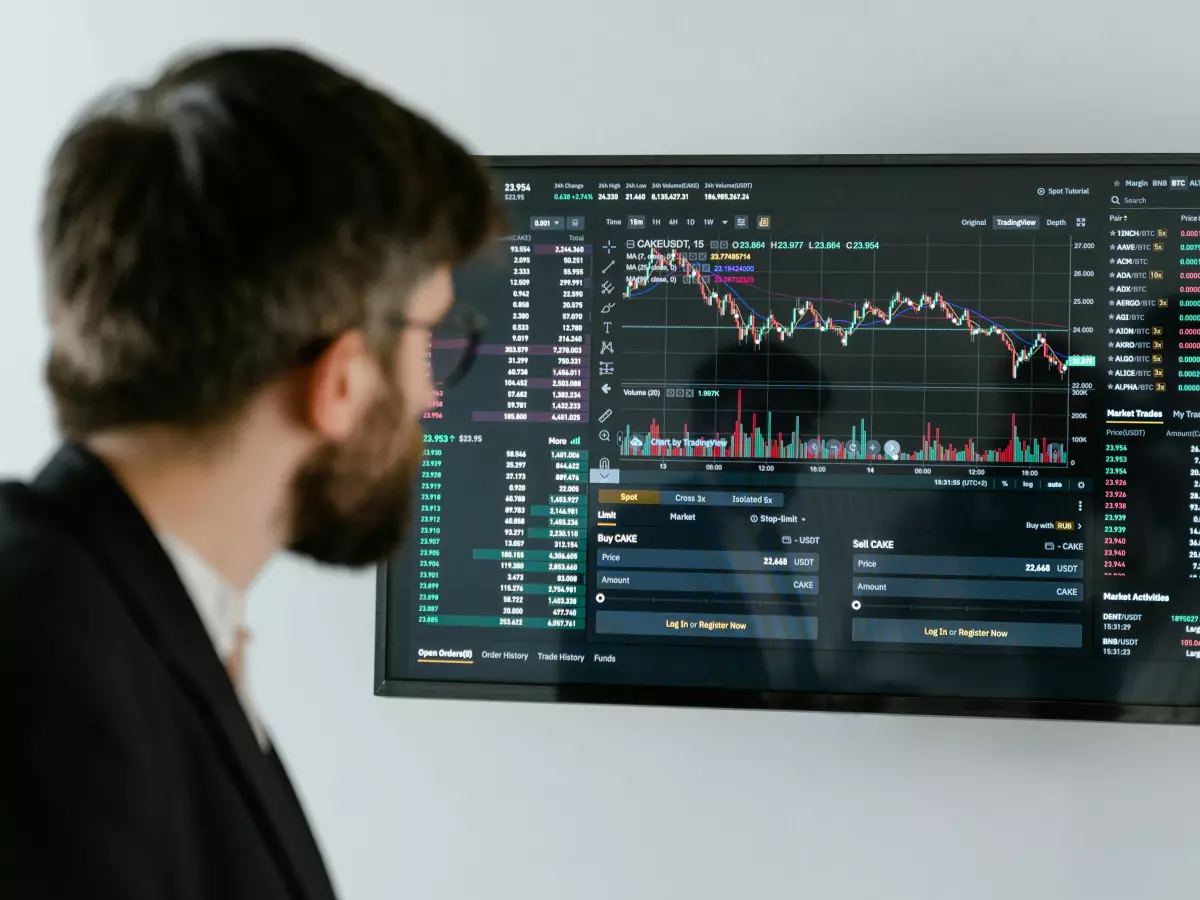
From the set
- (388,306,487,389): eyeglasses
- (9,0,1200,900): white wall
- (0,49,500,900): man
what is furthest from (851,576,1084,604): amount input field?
(0,49,500,900): man

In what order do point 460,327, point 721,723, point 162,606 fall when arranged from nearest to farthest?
point 162,606
point 460,327
point 721,723

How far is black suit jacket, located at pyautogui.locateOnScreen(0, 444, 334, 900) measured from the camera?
715 millimetres

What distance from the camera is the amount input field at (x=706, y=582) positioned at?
1.97m

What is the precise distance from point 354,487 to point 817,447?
110 cm

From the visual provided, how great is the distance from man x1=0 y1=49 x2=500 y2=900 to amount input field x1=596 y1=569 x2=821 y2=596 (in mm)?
1027

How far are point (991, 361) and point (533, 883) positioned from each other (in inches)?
56.7

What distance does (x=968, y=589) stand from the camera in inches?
76.4

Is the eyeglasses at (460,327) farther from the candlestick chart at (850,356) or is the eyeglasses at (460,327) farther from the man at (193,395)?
the candlestick chart at (850,356)

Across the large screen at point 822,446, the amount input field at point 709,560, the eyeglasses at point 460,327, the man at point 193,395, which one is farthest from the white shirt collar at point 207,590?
the amount input field at point 709,560

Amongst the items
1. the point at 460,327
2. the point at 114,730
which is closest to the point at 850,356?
the point at 460,327

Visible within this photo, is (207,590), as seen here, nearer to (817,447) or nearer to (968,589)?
(817,447)

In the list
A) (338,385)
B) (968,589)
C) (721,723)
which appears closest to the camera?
(338,385)

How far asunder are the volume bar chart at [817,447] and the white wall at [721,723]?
584mm

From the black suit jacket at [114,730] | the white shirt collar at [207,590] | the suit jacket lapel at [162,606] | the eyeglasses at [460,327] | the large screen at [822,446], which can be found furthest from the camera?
the large screen at [822,446]
